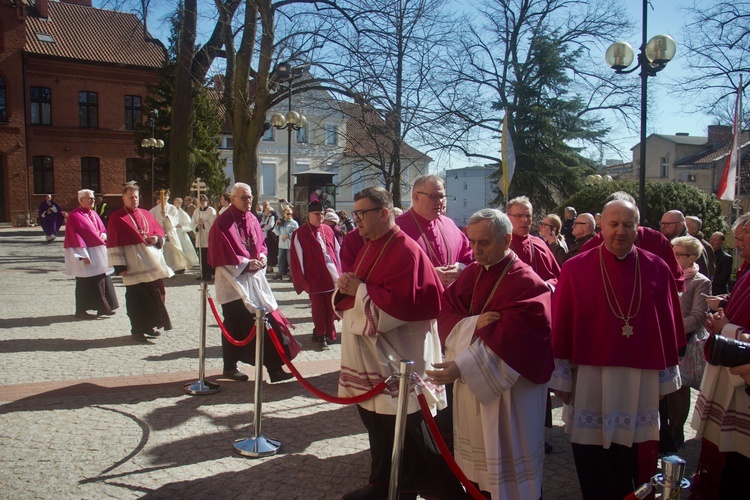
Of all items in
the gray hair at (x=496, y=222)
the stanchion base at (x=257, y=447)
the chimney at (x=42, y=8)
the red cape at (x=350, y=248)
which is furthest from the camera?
the chimney at (x=42, y=8)

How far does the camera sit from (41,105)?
3888cm

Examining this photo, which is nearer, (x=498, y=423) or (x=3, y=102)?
(x=498, y=423)

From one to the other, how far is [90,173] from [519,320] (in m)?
41.9

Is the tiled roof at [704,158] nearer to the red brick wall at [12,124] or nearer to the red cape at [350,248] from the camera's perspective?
the red brick wall at [12,124]

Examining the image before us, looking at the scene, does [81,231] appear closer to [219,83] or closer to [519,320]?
[519,320]

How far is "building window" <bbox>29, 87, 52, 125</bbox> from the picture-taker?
38.7 meters

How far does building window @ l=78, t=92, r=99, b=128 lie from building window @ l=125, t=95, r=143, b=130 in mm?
1785

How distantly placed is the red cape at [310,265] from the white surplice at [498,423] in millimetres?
5552

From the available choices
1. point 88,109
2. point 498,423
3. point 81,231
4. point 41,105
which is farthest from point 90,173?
point 498,423

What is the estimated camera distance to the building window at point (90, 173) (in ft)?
132

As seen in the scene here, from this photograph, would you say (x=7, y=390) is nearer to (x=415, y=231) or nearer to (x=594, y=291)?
(x=415, y=231)

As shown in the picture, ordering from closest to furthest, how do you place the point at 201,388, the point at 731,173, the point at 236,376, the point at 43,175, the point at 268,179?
the point at 201,388 → the point at 236,376 → the point at 731,173 → the point at 43,175 → the point at 268,179

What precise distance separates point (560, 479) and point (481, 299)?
184 cm

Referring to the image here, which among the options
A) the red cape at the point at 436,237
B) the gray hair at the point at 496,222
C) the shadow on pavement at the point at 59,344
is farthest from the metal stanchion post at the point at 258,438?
the shadow on pavement at the point at 59,344
